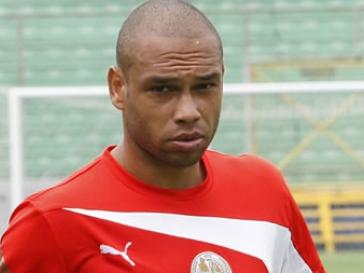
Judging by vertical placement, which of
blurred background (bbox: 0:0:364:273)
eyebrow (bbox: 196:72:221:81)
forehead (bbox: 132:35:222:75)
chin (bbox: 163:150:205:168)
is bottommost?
blurred background (bbox: 0:0:364:273)

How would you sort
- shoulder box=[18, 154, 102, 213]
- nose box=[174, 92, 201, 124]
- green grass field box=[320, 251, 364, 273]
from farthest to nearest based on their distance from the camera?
green grass field box=[320, 251, 364, 273]
shoulder box=[18, 154, 102, 213]
nose box=[174, 92, 201, 124]

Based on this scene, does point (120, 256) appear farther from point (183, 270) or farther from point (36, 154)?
point (36, 154)

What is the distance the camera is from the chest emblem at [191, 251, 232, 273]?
2095mm

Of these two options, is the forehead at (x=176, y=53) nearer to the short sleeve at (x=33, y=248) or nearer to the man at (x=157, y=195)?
the man at (x=157, y=195)

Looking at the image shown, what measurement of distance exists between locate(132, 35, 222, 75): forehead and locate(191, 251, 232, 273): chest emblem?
0.38 metres

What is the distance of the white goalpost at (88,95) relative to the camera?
200 inches

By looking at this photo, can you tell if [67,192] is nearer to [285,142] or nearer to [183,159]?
[183,159]

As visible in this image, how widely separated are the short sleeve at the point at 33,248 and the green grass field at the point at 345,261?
122 inches

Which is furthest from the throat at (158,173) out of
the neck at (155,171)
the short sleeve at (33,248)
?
the short sleeve at (33,248)

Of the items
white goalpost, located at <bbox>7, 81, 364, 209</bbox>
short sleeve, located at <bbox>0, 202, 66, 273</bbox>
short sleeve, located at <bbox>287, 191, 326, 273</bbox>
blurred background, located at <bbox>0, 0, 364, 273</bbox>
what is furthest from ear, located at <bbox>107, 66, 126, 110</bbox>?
white goalpost, located at <bbox>7, 81, 364, 209</bbox>

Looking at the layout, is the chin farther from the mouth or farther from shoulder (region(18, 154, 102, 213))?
shoulder (region(18, 154, 102, 213))

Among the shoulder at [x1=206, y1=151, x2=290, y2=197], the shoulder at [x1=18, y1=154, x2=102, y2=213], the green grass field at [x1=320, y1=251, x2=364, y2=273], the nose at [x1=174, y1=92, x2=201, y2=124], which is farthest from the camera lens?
the green grass field at [x1=320, y1=251, x2=364, y2=273]

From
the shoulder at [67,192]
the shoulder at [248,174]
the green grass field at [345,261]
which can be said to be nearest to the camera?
the shoulder at [67,192]

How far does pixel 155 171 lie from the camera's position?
2170mm
